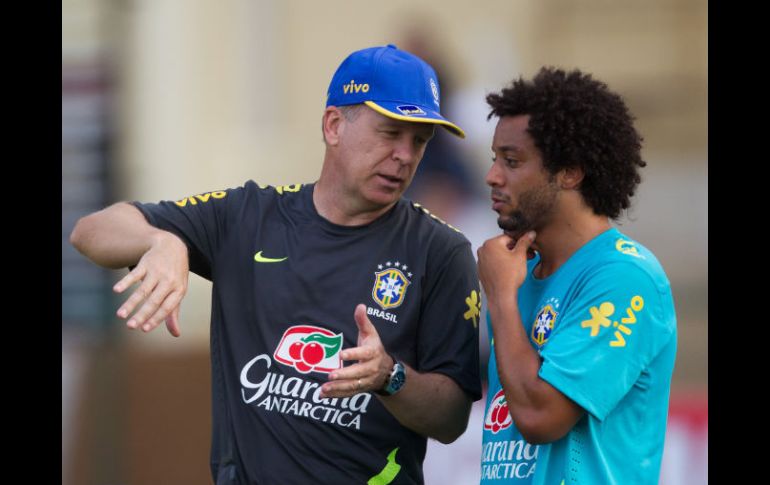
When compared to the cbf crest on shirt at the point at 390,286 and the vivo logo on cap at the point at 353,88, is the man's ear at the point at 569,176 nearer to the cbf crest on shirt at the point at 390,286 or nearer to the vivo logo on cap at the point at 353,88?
the cbf crest on shirt at the point at 390,286

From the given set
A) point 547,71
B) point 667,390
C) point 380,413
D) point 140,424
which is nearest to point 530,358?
point 667,390

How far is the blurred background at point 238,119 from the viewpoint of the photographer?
22.5ft

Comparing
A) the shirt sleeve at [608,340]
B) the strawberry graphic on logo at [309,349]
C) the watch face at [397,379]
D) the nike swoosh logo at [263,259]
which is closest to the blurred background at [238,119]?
the nike swoosh logo at [263,259]

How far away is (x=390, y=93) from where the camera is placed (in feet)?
11.7

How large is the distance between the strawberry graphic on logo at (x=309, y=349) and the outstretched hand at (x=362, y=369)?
12.9 inches

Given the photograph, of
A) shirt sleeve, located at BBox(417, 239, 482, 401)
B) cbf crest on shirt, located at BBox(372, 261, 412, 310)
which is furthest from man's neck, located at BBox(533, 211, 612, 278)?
cbf crest on shirt, located at BBox(372, 261, 412, 310)

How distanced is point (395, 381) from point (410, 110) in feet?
3.23

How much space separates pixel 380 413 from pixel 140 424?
3940 millimetres

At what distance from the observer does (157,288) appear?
119 inches

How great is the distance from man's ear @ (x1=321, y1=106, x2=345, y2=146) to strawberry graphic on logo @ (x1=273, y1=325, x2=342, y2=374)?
74cm

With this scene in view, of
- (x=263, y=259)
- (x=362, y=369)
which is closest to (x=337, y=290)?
(x=263, y=259)

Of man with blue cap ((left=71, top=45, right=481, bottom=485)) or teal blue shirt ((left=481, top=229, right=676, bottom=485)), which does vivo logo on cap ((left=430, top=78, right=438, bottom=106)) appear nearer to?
man with blue cap ((left=71, top=45, right=481, bottom=485))

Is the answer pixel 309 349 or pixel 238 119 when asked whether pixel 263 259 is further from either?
pixel 238 119

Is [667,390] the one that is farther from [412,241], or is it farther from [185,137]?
[185,137]
